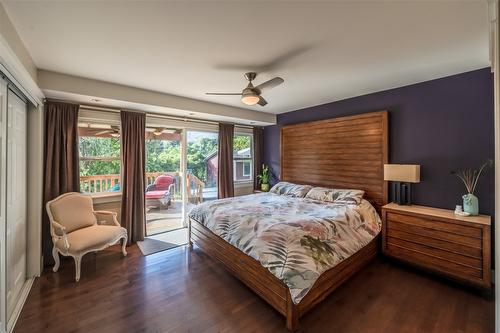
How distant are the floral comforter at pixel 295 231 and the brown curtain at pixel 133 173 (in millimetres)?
1053

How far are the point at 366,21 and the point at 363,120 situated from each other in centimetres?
215

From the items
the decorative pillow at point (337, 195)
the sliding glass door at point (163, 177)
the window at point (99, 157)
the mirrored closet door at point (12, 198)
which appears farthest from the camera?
the sliding glass door at point (163, 177)

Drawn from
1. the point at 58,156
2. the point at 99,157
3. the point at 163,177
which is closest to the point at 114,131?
the point at 99,157

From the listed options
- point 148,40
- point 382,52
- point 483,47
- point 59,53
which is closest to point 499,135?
point 382,52

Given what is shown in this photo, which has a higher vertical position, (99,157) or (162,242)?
(99,157)

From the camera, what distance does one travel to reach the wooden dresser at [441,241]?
2.30 m

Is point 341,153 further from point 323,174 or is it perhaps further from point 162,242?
point 162,242

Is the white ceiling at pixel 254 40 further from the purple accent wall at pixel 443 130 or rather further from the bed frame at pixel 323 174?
the bed frame at pixel 323 174

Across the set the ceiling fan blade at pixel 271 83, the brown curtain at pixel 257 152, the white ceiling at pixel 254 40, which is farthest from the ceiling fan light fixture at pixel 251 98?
the brown curtain at pixel 257 152

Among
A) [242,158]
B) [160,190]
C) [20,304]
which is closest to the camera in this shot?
[20,304]

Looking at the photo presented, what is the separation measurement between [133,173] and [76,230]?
1122mm

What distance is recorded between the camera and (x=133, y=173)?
372 cm

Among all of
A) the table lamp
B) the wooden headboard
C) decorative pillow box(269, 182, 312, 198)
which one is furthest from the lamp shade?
decorative pillow box(269, 182, 312, 198)

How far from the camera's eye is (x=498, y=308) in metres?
1.26
